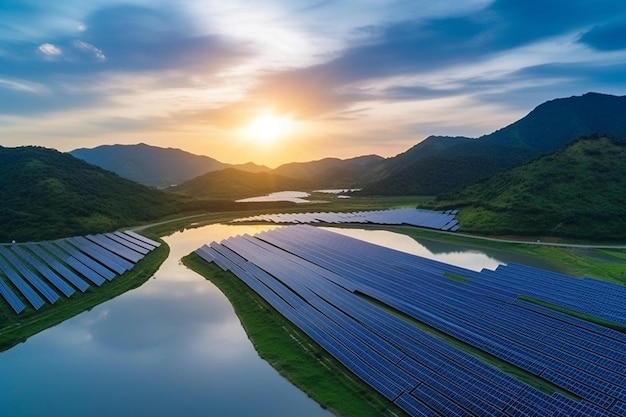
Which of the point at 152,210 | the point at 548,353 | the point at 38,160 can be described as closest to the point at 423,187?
the point at 152,210

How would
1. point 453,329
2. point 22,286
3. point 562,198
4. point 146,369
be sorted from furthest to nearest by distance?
point 562,198, point 22,286, point 453,329, point 146,369

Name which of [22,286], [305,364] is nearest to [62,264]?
[22,286]

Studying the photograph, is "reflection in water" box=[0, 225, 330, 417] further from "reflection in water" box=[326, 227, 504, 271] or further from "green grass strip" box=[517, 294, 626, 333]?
"reflection in water" box=[326, 227, 504, 271]

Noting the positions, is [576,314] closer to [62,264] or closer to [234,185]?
[62,264]

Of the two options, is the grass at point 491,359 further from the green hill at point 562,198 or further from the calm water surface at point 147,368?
the green hill at point 562,198

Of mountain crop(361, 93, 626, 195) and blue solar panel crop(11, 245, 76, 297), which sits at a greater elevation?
mountain crop(361, 93, 626, 195)

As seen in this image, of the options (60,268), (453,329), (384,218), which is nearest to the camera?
(453,329)

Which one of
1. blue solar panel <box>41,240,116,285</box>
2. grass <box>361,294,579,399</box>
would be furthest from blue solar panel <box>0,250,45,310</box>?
grass <box>361,294,579,399</box>

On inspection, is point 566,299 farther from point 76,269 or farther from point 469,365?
point 76,269
